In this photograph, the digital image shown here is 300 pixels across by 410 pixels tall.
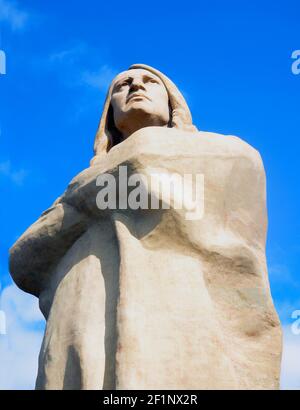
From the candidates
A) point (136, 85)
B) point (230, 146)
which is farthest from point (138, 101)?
point (230, 146)

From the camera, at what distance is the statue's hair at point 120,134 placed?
8492 mm

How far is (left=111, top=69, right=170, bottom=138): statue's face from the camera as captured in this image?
838 cm

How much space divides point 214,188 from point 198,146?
1.38 ft

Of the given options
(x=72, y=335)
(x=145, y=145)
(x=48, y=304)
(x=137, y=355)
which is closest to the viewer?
(x=137, y=355)

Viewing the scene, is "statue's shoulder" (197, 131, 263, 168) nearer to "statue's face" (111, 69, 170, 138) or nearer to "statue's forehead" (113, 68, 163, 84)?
"statue's face" (111, 69, 170, 138)

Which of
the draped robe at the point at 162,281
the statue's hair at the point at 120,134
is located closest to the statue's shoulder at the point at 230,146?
the draped robe at the point at 162,281

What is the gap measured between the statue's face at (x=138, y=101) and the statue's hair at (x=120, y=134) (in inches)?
3.0

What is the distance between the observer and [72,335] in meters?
6.73

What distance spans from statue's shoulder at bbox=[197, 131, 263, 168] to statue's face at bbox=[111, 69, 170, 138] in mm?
868

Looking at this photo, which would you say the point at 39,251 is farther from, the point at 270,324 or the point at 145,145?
the point at 270,324

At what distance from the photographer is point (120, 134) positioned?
8.75 meters

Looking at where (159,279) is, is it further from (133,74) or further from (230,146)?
(133,74)
